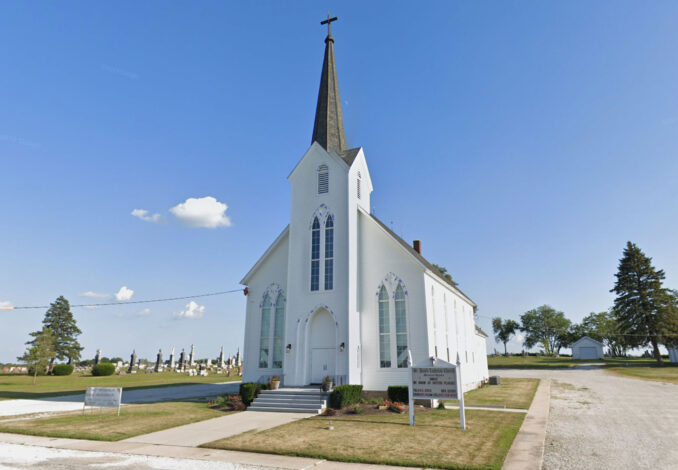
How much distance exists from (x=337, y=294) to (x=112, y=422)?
10.5 metres

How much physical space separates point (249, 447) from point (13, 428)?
26.7ft

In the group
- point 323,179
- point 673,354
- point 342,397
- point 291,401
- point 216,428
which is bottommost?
point 216,428

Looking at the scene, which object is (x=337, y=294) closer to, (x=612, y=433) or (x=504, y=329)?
(x=612, y=433)

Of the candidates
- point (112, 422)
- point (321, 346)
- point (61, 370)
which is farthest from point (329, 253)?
point (61, 370)

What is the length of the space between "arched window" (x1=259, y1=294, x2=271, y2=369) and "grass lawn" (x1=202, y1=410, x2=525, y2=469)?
7.60 m

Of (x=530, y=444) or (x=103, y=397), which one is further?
(x=103, y=397)

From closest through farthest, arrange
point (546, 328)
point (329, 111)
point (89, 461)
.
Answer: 1. point (89, 461)
2. point (329, 111)
3. point (546, 328)

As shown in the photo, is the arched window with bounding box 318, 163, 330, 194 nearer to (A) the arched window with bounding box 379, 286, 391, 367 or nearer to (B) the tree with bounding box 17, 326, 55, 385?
(A) the arched window with bounding box 379, 286, 391, 367

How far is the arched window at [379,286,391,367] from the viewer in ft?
63.6

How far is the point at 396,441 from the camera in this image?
10.5 meters

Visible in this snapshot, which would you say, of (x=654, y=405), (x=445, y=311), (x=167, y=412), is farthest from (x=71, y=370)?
(x=654, y=405)

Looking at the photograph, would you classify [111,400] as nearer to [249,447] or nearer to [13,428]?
[13,428]

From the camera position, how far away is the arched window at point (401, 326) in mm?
19188

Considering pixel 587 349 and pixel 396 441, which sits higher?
pixel 587 349
